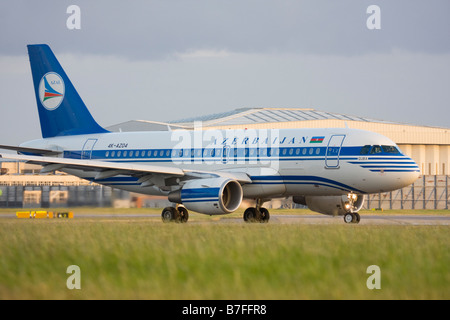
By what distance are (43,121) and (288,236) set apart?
22.6 meters

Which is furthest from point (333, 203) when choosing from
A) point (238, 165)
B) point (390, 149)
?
point (238, 165)

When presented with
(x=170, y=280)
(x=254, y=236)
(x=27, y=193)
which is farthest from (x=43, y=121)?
(x=170, y=280)

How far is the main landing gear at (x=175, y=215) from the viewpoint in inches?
1324

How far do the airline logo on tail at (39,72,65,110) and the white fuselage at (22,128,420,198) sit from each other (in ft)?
16.9

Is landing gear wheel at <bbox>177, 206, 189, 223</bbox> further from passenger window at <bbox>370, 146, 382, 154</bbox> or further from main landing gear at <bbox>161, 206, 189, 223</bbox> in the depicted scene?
passenger window at <bbox>370, 146, 382, 154</bbox>

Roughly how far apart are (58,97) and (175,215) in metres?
10.4

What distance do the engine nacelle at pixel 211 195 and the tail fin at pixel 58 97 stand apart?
9589 millimetres

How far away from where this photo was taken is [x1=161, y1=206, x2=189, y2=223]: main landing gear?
33.6 meters

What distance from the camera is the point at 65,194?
38594 millimetres

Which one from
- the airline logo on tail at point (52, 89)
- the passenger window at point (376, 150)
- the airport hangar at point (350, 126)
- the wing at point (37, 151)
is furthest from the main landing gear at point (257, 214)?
the airport hangar at point (350, 126)

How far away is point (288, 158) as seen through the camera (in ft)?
106

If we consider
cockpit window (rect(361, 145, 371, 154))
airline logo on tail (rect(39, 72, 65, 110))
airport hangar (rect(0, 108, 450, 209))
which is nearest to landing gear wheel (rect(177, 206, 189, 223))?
cockpit window (rect(361, 145, 371, 154))

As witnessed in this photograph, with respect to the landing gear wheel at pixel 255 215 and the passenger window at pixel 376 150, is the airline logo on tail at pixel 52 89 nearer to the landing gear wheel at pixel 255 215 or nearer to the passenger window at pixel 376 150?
the landing gear wheel at pixel 255 215
